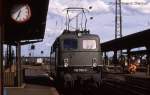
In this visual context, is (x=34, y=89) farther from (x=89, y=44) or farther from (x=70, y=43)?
(x=89, y=44)

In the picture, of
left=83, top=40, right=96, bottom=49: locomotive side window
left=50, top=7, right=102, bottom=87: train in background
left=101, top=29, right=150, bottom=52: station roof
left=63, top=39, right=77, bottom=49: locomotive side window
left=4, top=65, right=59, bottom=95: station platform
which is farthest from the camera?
left=101, top=29, right=150, bottom=52: station roof

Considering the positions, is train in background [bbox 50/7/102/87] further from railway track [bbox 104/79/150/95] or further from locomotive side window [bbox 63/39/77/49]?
railway track [bbox 104/79/150/95]

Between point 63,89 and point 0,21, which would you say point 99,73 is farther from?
point 0,21

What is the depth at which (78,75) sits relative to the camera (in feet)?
100

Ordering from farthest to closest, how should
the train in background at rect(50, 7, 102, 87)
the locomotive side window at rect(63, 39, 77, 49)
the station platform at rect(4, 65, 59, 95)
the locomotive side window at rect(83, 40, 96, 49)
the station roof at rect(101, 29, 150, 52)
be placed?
1. the station roof at rect(101, 29, 150, 52)
2. the locomotive side window at rect(63, 39, 77, 49)
3. the locomotive side window at rect(83, 40, 96, 49)
4. the train in background at rect(50, 7, 102, 87)
5. the station platform at rect(4, 65, 59, 95)

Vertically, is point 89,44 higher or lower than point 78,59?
higher

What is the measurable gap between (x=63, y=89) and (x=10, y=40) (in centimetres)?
494

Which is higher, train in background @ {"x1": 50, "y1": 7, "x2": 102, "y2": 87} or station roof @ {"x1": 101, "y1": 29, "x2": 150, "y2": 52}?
station roof @ {"x1": 101, "y1": 29, "x2": 150, "y2": 52}

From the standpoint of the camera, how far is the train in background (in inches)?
1201

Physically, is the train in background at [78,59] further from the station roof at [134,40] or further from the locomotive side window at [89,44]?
the station roof at [134,40]

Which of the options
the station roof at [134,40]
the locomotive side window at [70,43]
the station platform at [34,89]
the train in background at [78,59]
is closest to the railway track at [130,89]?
the train in background at [78,59]

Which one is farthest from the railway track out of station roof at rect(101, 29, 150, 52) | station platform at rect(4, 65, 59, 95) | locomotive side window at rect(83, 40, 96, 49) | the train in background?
station roof at rect(101, 29, 150, 52)

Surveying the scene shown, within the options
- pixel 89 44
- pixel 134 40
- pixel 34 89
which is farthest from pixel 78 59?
pixel 134 40

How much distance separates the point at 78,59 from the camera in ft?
102
